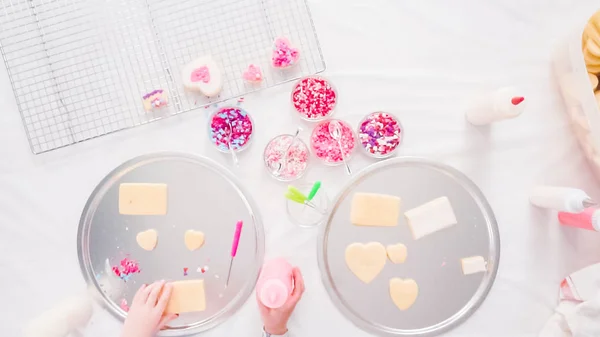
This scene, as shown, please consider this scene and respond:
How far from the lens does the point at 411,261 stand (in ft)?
3.75

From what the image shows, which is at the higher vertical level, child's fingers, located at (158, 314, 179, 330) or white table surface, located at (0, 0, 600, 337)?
white table surface, located at (0, 0, 600, 337)

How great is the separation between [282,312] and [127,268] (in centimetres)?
36

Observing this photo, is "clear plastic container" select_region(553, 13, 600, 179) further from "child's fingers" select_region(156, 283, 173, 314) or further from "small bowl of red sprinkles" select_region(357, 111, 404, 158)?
"child's fingers" select_region(156, 283, 173, 314)

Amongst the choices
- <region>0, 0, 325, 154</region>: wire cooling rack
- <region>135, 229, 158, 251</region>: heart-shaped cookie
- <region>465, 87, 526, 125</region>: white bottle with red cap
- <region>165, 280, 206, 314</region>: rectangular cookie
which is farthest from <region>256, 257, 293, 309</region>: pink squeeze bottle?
<region>465, 87, 526, 125</region>: white bottle with red cap

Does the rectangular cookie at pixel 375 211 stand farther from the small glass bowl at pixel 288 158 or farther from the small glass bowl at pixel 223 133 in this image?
the small glass bowl at pixel 223 133

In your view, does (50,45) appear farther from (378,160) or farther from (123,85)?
(378,160)

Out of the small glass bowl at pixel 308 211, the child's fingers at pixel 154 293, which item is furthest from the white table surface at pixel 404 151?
the child's fingers at pixel 154 293

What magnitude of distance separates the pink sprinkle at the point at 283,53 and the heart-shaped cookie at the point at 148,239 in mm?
462

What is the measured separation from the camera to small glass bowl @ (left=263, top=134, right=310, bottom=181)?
114 centimetres

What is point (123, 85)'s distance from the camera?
1.16 meters

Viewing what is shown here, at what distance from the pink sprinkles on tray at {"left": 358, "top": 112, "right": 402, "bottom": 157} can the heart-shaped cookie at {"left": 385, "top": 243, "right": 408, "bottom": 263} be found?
0.20 metres

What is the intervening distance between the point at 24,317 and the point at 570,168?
1.28 metres

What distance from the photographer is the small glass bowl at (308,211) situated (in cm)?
115

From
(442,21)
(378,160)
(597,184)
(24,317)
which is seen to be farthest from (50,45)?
(597,184)
